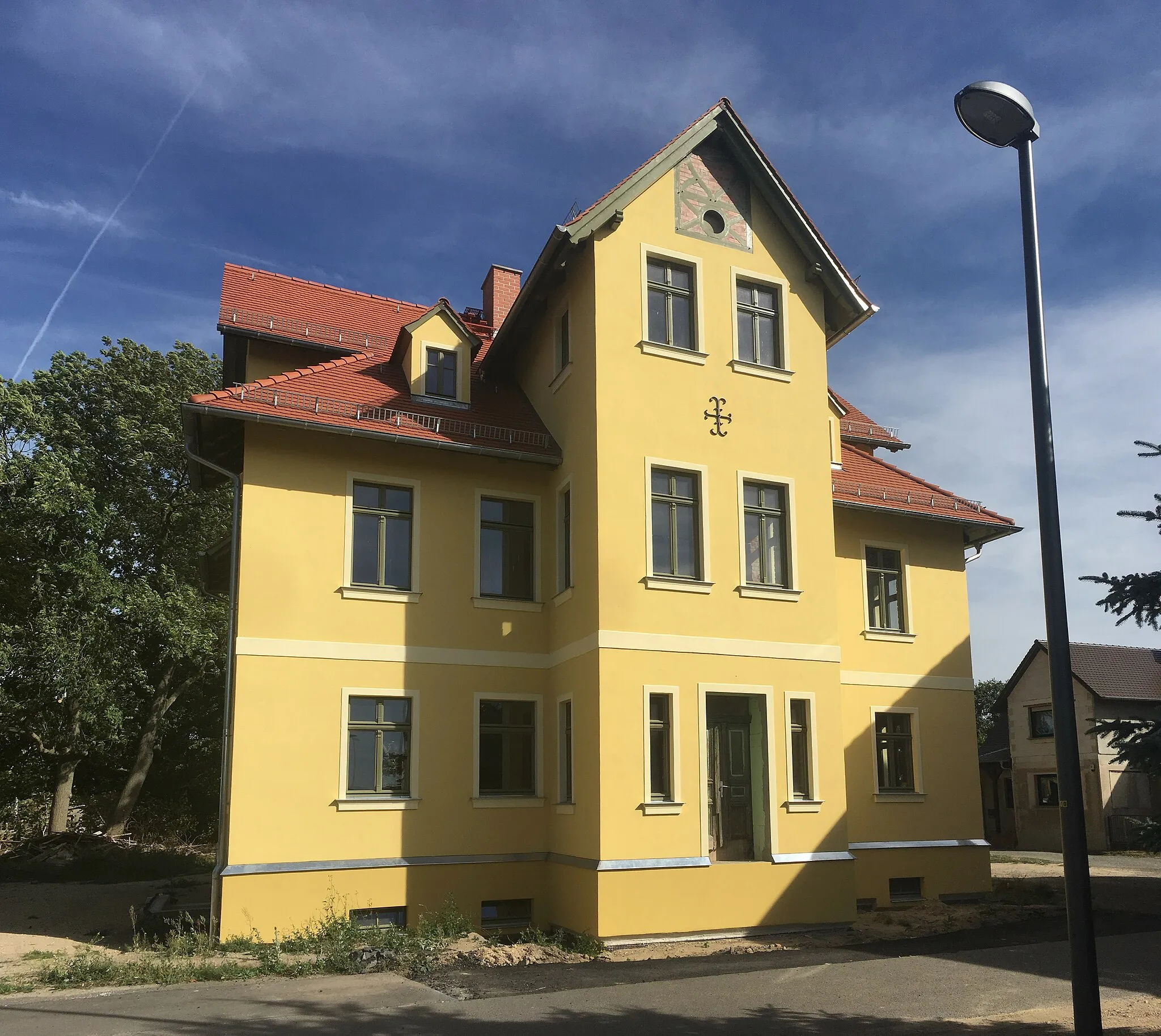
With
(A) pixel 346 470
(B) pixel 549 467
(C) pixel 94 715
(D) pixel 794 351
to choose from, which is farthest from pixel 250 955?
(C) pixel 94 715

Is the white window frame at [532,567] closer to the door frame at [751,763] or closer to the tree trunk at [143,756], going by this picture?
the door frame at [751,763]

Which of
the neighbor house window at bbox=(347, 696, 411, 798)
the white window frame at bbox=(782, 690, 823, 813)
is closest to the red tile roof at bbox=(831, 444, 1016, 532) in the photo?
the white window frame at bbox=(782, 690, 823, 813)

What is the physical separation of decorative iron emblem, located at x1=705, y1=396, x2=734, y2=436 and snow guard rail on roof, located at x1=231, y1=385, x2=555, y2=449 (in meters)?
2.42

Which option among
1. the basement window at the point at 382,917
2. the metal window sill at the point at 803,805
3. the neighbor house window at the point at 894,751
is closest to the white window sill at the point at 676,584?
the metal window sill at the point at 803,805

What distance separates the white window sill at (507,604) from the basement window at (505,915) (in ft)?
13.1

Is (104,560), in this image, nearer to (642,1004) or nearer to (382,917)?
(382,917)

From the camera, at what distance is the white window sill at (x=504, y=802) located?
1464 centimetres

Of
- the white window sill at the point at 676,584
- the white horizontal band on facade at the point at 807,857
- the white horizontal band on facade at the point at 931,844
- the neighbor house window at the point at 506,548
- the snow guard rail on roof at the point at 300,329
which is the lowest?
the white horizontal band on facade at the point at 931,844

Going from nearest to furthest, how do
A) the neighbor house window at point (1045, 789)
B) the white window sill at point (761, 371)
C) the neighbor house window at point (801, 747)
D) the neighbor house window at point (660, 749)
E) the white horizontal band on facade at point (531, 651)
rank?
1. the neighbor house window at point (660, 749)
2. the white horizontal band on facade at point (531, 651)
3. the neighbor house window at point (801, 747)
4. the white window sill at point (761, 371)
5. the neighbor house window at point (1045, 789)

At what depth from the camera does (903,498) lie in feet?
60.4

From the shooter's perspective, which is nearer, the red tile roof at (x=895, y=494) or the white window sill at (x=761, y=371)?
the white window sill at (x=761, y=371)

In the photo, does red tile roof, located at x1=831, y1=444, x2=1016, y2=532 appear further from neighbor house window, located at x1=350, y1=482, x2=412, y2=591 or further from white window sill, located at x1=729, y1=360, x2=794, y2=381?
neighbor house window, located at x1=350, y1=482, x2=412, y2=591

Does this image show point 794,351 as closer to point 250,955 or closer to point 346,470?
point 346,470

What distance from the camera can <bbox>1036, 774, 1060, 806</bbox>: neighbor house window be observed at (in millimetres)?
Result: 34469
